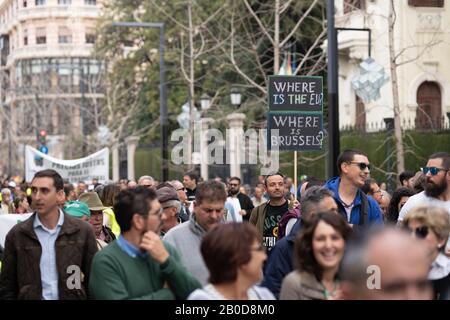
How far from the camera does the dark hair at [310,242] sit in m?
6.21

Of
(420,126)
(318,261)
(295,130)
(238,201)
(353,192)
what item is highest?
(420,126)

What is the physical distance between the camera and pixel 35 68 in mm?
68062

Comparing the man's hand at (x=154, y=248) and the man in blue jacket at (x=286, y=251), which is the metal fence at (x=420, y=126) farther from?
the man's hand at (x=154, y=248)

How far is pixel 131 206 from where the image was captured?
21.7 ft

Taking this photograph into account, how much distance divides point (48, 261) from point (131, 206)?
3.66 feet

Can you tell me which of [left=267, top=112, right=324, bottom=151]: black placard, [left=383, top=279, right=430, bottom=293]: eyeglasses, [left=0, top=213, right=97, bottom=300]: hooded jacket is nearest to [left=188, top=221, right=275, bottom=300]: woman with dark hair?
[left=383, top=279, right=430, bottom=293]: eyeglasses

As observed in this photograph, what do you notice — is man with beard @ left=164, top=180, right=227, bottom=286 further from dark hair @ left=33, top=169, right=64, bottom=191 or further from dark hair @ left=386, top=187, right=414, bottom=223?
dark hair @ left=386, top=187, right=414, bottom=223

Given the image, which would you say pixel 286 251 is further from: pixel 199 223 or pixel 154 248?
pixel 154 248

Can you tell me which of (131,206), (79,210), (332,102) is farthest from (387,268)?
(332,102)

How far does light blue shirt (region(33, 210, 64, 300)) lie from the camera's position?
742 centimetres

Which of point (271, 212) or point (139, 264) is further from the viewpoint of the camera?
point (271, 212)

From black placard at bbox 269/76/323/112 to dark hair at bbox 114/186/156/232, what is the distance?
9.01 m

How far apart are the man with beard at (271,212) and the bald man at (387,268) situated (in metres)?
6.32
